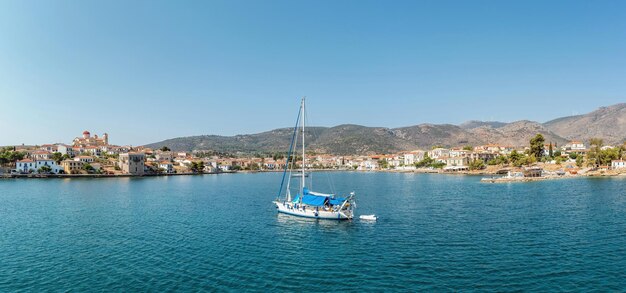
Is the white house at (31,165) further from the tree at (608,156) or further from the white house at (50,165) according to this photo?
the tree at (608,156)

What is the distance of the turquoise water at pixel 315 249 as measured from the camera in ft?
67.3

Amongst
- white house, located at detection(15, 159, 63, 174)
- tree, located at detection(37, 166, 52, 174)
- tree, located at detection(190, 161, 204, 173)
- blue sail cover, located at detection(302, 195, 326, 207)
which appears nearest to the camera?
blue sail cover, located at detection(302, 195, 326, 207)

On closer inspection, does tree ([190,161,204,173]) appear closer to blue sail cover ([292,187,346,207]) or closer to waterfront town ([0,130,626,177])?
waterfront town ([0,130,626,177])

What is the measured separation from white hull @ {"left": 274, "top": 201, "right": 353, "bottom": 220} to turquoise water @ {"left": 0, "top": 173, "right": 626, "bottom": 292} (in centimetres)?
92

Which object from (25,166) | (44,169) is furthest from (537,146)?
(25,166)

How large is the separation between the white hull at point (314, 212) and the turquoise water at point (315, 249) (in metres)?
0.92

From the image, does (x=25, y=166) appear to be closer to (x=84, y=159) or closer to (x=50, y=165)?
(x=50, y=165)

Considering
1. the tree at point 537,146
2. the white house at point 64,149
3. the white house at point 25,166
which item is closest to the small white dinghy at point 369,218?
the white house at point 25,166

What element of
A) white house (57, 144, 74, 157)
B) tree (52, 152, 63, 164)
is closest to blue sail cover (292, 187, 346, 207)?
tree (52, 152, 63, 164)

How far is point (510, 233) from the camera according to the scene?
31.4 meters

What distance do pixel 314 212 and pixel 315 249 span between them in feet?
38.5

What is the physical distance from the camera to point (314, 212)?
3928 centimetres

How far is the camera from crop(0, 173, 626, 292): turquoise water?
20500mm

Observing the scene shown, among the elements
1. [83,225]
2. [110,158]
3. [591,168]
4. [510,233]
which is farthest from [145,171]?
[591,168]
